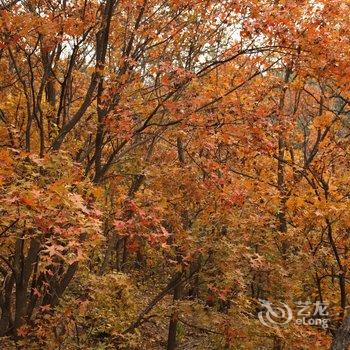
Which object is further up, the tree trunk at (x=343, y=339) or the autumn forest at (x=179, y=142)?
the autumn forest at (x=179, y=142)

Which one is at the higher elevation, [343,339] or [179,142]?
[179,142]

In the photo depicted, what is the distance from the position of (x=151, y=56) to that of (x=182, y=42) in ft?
1.96

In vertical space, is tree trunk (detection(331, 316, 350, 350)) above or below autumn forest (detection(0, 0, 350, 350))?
below

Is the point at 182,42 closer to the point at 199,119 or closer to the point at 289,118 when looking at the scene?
the point at 199,119

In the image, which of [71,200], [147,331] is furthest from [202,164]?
[147,331]

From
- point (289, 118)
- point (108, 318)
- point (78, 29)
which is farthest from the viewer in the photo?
point (289, 118)

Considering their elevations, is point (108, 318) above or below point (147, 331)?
above

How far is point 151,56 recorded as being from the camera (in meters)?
7.61

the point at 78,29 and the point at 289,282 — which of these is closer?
the point at 78,29

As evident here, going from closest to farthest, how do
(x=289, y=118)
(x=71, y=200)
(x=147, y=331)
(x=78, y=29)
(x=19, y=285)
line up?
1. (x=71, y=200)
2. (x=78, y=29)
3. (x=19, y=285)
4. (x=289, y=118)
5. (x=147, y=331)

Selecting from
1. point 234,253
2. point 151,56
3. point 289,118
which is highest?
point 151,56

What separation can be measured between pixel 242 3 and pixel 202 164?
2815 mm

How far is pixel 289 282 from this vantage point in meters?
7.87

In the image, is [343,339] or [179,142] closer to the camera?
[343,339]
